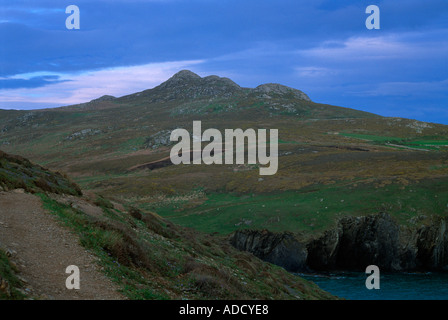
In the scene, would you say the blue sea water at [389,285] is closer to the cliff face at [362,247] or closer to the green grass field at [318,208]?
the cliff face at [362,247]

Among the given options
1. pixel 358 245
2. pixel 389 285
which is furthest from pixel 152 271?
pixel 358 245

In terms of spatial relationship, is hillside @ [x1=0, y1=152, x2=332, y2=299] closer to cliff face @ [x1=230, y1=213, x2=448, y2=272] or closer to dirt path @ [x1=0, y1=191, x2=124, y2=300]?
dirt path @ [x1=0, y1=191, x2=124, y2=300]

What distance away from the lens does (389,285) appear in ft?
111

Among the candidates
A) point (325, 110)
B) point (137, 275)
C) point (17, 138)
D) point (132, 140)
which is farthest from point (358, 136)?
point (17, 138)

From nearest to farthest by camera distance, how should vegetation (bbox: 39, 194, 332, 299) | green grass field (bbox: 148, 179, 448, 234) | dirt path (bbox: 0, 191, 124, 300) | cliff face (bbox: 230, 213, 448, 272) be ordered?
1. dirt path (bbox: 0, 191, 124, 300)
2. vegetation (bbox: 39, 194, 332, 299)
3. cliff face (bbox: 230, 213, 448, 272)
4. green grass field (bbox: 148, 179, 448, 234)

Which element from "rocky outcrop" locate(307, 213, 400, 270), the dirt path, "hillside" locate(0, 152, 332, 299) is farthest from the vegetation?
"rocky outcrop" locate(307, 213, 400, 270)

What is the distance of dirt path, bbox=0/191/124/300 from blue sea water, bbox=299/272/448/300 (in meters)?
24.3

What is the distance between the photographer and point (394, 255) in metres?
39.5

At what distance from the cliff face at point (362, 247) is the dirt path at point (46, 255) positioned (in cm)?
2823

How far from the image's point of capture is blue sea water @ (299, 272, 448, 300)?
1201 inches

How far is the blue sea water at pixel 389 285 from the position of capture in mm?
30500

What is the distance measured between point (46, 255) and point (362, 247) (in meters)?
36.5
